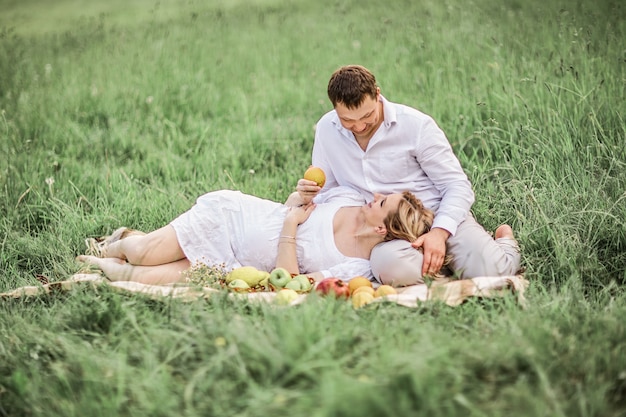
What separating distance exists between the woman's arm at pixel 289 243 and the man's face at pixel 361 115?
0.70m

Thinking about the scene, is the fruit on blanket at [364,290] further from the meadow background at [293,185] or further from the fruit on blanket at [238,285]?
the fruit on blanket at [238,285]

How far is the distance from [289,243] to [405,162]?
0.99 meters

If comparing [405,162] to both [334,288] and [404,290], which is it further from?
[334,288]

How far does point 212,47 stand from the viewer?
9.23 m

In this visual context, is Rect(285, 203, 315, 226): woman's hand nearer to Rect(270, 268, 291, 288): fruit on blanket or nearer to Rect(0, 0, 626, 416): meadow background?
Rect(270, 268, 291, 288): fruit on blanket

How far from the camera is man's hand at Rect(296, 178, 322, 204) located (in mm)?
4551

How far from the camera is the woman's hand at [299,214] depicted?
4557 mm

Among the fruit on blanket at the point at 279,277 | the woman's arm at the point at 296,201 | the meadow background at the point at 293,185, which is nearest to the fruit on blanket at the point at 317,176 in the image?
the woman's arm at the point at 296,201

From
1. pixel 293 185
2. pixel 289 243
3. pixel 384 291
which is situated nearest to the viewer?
pixel 384 291

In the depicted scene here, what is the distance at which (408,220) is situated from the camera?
4.39 metres

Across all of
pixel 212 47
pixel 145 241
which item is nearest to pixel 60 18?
pixel 212 47

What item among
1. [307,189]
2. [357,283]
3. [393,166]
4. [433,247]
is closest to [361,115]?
[393,166]

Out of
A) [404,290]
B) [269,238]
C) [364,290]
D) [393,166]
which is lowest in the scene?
[404,290]

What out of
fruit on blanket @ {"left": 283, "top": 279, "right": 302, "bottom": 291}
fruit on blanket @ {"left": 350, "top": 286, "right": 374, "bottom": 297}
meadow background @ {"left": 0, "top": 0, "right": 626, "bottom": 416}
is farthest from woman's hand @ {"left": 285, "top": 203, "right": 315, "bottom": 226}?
meadow background @ {"left": 0, "top": 0, "right": 626, "bottom": 416}
